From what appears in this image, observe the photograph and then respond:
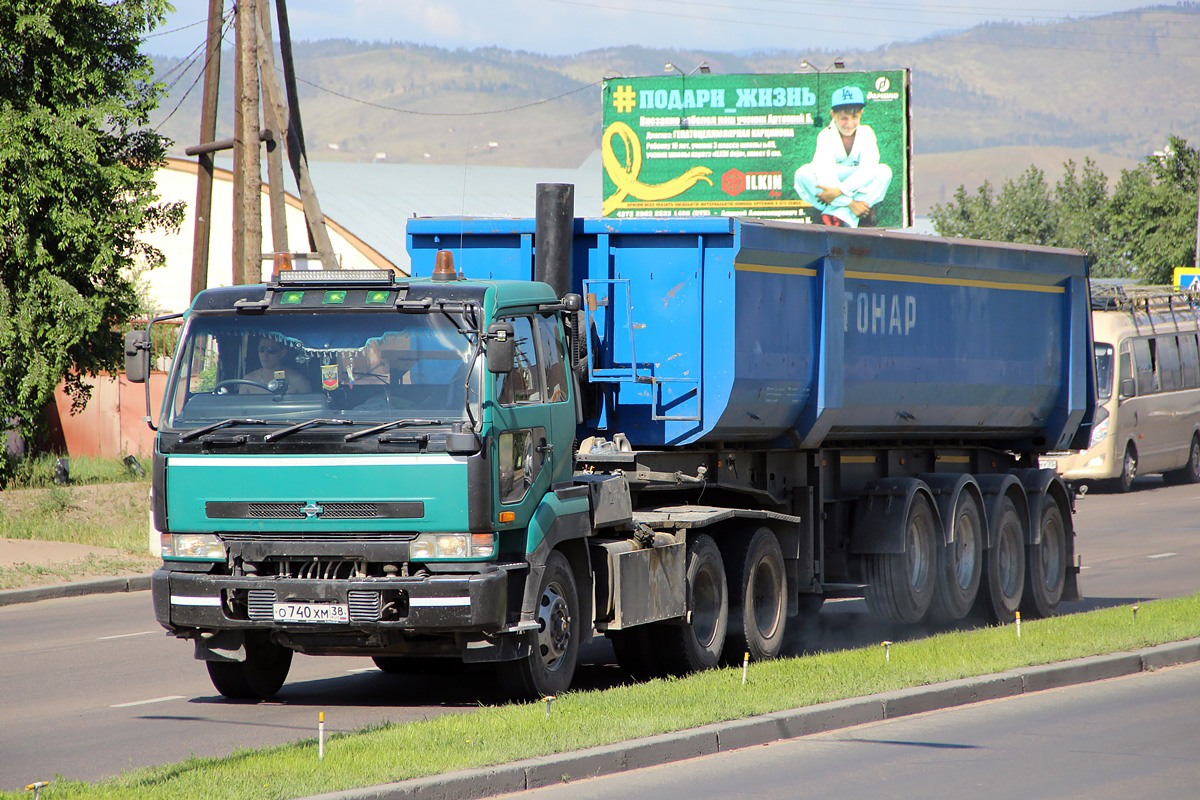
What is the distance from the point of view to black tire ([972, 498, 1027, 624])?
47.1 ft

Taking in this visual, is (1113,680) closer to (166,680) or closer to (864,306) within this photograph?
(864,306)

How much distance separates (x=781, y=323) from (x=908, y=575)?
311 centimetres

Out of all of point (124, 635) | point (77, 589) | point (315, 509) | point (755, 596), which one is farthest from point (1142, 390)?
point (315, 509)

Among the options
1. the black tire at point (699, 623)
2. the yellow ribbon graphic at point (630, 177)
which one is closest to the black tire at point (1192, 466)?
the yellow ribbon graphic at point (630, 177)

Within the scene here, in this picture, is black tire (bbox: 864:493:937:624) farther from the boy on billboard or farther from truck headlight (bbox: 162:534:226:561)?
the boy on billboard

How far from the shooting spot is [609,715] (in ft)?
27.3

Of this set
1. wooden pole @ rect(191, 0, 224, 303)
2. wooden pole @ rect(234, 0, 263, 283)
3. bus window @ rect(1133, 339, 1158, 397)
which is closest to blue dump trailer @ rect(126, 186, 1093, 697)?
wooden pole @ rect(234, 0, 263, 283)

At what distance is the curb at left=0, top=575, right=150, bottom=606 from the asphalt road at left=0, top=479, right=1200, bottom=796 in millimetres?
168

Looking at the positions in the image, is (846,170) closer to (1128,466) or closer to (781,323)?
(1128,466)

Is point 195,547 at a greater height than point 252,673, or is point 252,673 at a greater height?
point 195,547

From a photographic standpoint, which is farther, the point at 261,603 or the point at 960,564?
the point at 960,564

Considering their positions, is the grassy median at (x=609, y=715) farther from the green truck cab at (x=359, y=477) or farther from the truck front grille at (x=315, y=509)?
the truck front grille at (x=315, y=509)

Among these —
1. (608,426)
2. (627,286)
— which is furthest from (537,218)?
(608,426)

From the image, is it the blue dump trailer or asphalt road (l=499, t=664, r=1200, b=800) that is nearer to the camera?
asphalt road (l=499, t=664, r=1200, b=800)
